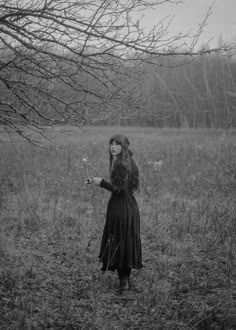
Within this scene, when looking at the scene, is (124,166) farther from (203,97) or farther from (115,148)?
(203,97)

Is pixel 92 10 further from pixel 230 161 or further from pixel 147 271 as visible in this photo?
pixel 230 161

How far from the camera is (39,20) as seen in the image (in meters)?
4.10

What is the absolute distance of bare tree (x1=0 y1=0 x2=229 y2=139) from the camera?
400cm

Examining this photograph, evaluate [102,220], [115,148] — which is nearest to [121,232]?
[115,148]

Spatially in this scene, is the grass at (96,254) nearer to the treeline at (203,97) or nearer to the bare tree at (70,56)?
the bare tree at (70,56)

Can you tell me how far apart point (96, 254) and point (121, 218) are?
1523 mm

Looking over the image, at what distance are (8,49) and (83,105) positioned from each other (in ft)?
3.52

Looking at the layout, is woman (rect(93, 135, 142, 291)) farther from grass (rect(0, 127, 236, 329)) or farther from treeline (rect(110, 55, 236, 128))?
treeline (rect(110, 55, 236, 128))

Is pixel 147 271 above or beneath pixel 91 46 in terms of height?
beneath

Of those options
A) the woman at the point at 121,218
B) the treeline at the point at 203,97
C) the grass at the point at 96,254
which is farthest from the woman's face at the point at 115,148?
the treeline at the point at 203,97

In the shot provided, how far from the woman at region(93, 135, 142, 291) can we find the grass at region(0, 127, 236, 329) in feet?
1.22

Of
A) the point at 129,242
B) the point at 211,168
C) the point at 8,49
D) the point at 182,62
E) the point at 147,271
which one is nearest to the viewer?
the point at 182,62

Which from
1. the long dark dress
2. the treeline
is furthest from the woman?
the treeline

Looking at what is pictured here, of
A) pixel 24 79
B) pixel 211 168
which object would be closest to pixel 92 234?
pixel 24 79
